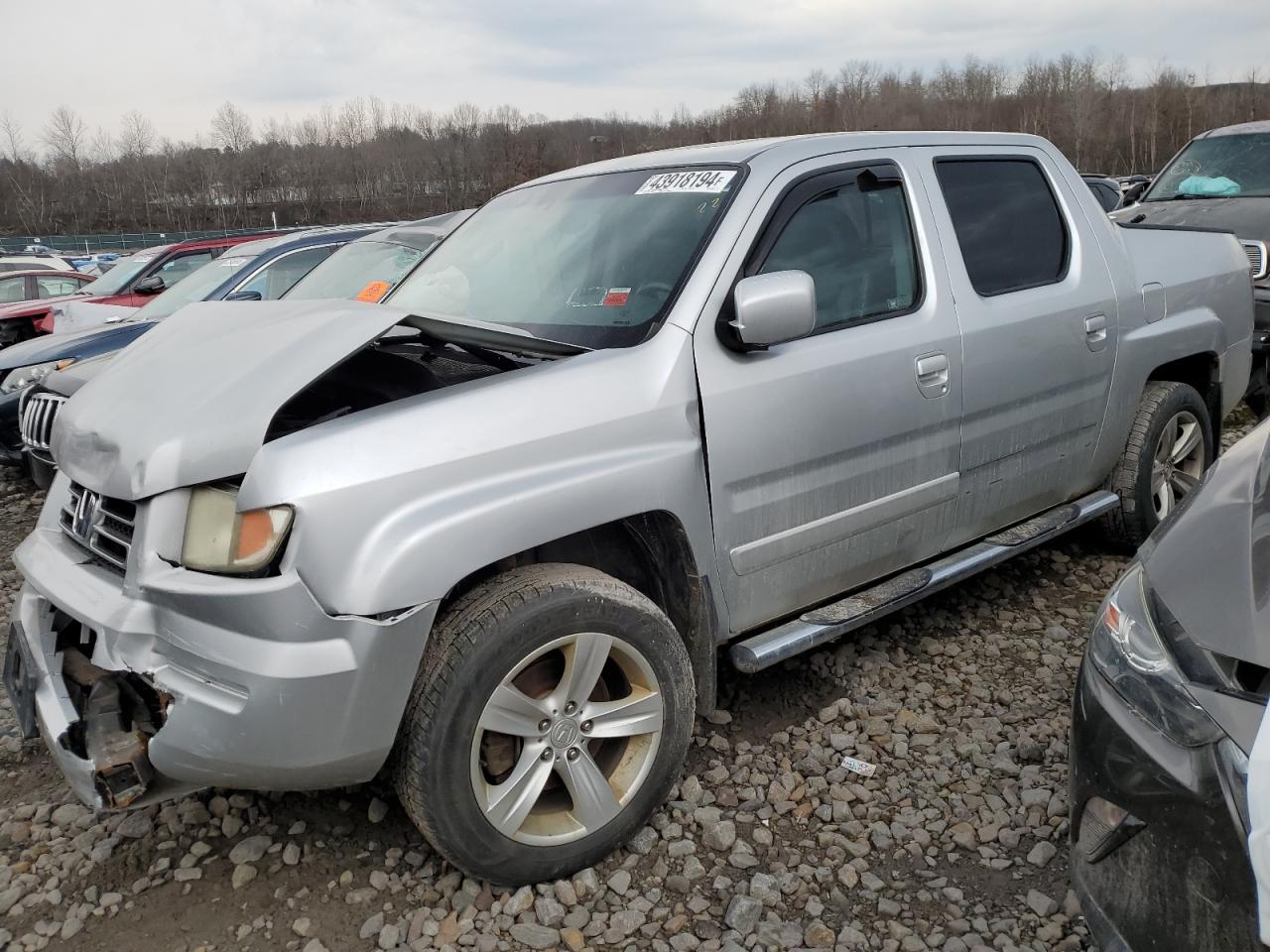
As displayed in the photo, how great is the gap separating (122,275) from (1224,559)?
34.3 feet

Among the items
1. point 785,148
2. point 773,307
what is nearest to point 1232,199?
point 785,148

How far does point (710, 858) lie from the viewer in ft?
8.64

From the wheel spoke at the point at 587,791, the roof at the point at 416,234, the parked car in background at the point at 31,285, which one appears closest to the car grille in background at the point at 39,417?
the roof at the point at 416,234

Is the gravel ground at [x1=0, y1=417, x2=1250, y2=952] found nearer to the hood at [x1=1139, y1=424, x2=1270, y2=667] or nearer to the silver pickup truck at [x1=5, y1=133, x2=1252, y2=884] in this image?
the silver pickup truck at [x1=5, y1=133, x2=1252, y2=884]

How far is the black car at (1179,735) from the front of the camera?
1.55m

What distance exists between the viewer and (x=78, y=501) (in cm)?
258

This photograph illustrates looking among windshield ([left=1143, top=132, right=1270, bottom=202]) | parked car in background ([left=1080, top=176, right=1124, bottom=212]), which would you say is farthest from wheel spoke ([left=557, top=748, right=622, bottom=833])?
parked car in background ([left=1080, top=176, right=1124, bottom=212])

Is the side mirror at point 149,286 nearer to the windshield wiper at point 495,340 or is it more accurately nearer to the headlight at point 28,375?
the headlight at point 28,375

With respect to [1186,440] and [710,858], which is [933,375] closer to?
[710,858]

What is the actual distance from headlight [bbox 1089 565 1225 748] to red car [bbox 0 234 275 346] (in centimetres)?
878

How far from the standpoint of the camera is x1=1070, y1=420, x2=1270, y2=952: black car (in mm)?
1551

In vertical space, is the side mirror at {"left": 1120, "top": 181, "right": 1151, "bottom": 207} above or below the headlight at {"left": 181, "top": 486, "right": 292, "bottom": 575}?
above

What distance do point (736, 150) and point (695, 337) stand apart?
0.88 m

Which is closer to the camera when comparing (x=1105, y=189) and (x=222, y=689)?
(x=222, y=689)
